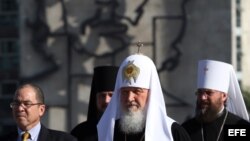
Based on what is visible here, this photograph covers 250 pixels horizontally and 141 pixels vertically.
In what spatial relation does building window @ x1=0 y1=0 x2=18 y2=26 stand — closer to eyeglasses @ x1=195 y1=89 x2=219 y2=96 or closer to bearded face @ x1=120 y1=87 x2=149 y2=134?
eyeglasses @ x1=195 y1=89 x2=219 y2=96

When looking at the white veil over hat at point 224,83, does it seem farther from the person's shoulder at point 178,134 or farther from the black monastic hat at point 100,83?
the person's shoulder at point 178,134

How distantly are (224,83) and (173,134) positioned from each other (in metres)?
1.73

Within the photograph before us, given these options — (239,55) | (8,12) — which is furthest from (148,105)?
(239,55)

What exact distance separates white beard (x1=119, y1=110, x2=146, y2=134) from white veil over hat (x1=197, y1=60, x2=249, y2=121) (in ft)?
4.97

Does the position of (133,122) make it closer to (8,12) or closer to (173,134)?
(173,134)

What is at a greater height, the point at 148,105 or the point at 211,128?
the point at 148,105

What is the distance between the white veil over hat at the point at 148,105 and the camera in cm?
630

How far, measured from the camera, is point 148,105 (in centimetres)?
629

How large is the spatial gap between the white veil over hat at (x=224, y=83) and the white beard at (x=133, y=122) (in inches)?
59.6

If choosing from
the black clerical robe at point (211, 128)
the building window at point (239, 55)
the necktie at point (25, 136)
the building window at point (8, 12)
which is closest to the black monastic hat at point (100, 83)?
the black clerical robe at point (211, 128)

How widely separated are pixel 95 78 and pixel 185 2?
58.3 feet

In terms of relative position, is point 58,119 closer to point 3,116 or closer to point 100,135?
point 3,116

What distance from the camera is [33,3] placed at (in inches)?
1038

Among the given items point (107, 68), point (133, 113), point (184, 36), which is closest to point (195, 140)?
point (107, 68)
